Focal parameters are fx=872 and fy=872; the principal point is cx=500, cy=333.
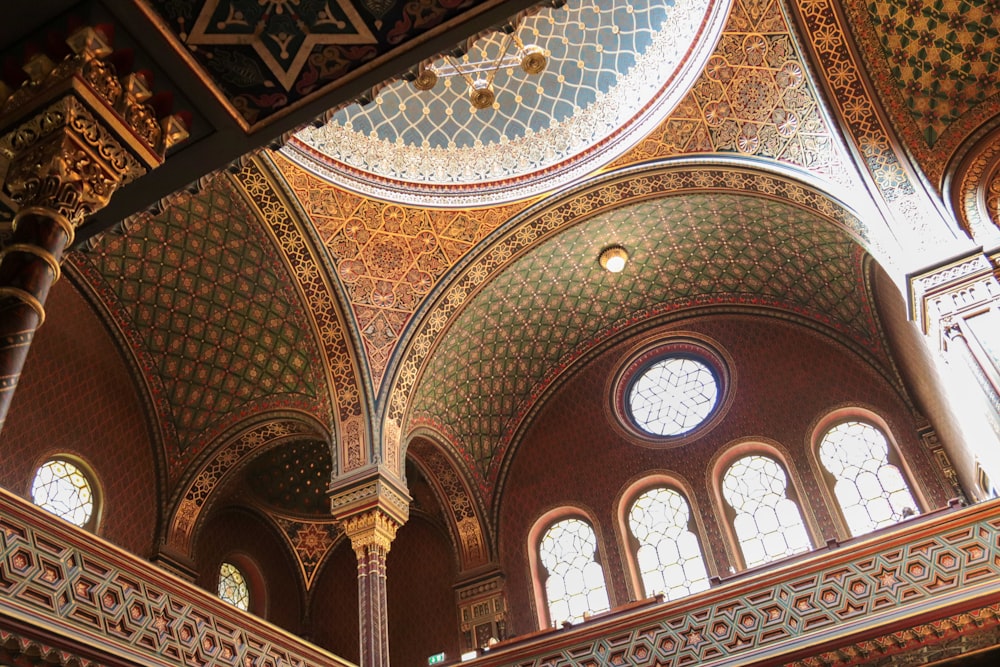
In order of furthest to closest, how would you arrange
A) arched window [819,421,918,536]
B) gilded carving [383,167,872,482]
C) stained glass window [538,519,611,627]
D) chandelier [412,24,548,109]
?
stained glass window [538,519,611,627] < chandelier [412,24,548,109] < arched window [819,421,918,536] < gilded carving [383,167,872,482]

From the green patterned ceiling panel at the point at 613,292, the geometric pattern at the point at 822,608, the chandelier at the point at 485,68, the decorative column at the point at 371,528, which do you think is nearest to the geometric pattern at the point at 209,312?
the decorative column at the point at 371,528

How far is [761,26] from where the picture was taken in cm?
998

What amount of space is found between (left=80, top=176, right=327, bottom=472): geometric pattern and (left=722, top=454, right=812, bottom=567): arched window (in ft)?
20.0

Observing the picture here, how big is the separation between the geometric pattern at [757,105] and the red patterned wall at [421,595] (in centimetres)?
760

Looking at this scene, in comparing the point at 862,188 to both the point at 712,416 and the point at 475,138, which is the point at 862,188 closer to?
the point at 712,416

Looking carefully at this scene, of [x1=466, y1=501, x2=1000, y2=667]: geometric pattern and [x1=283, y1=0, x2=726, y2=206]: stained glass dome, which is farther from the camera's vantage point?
[x1=283, y1=0, x2=726, y2=206]: stained glass dome

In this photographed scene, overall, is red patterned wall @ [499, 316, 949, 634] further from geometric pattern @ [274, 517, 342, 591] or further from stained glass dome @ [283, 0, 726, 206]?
stained glass dome @ [283, 0, 726, 206]

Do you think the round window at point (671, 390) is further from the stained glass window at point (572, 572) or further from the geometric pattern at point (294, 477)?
the geometric pattern at point (294, 477)

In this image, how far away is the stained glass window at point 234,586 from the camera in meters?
13.7

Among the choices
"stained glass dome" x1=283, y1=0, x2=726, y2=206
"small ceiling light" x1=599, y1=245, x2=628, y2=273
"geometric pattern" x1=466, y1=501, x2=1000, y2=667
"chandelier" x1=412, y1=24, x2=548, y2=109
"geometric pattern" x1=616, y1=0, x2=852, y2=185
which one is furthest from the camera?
"small ceiling light" x1=599, y1=245, x2=628, y2=273

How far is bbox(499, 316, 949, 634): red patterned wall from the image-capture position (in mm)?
12375

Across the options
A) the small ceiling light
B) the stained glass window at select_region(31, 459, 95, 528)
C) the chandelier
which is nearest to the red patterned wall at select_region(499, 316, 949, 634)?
the small ceiling light

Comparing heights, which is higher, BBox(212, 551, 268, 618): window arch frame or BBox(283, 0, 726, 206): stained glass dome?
Answer: BBox(283, 0, 726, 206): stained glass dome

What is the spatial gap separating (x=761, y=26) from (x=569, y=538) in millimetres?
7894
